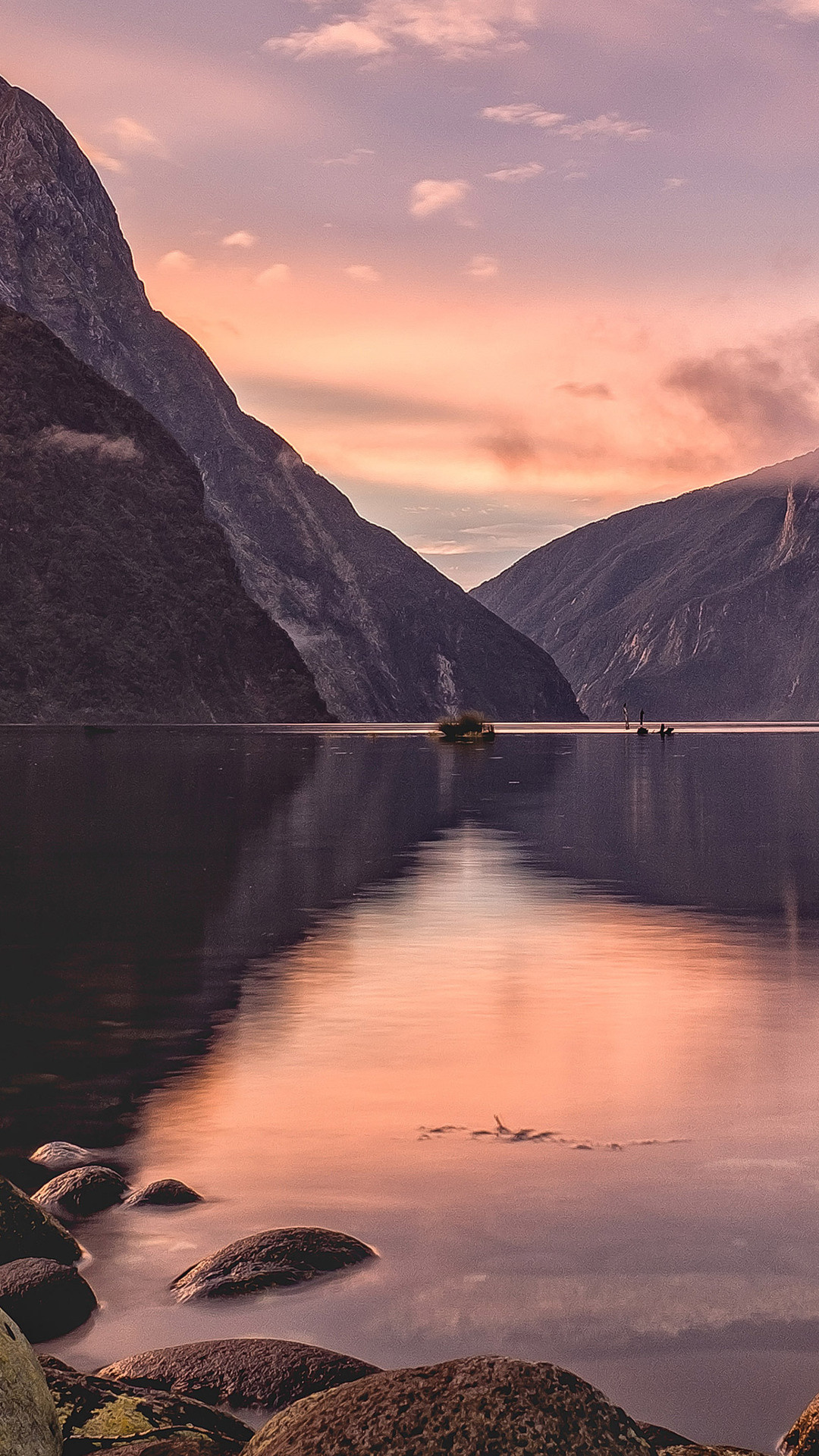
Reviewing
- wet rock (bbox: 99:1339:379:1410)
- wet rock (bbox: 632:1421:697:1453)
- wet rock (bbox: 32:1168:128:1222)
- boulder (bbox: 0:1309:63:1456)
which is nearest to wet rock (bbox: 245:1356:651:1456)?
boulder (bbox: 0:1309:63:1456)

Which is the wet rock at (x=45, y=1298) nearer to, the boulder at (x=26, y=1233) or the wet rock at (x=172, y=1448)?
the boulder at (x=26, y=1233)

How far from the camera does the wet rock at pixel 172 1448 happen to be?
263 inches

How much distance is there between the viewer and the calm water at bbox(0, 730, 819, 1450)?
9391 mm

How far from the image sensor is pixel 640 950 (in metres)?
24.3

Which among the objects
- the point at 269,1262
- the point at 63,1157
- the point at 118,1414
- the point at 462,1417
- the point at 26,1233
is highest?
the point at 462,1417

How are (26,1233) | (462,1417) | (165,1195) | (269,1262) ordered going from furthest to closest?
(165,1195) < (26,1233) < (269,1262) < (462,1417)

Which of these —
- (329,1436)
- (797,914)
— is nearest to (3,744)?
(797,914)

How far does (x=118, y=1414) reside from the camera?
7195 millimetres

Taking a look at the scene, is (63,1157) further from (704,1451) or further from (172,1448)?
(704,1451)

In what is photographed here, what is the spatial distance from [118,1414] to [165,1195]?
4557 millimetres

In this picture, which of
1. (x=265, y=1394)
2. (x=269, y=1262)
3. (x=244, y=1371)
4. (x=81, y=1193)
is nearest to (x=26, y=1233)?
(x=81, y=1193)

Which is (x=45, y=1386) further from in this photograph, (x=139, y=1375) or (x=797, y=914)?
(x=797, y=914)

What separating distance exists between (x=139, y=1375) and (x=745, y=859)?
33.4 meters

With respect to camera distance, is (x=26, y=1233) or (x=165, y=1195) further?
(x=165, y=1195)
